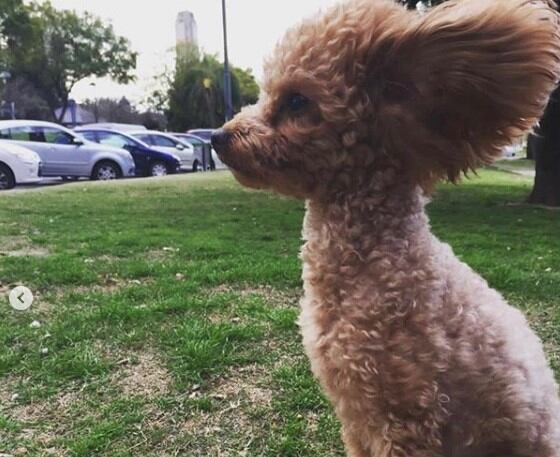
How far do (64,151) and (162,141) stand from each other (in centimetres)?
701

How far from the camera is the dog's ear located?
165 centimetres

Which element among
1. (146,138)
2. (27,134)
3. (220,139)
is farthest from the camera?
(146,138)

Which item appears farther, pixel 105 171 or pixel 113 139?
pixel 113 139

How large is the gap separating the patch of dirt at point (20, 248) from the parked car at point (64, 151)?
10.2 meters

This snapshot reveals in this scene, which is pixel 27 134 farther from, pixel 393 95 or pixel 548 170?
pixel 393 95

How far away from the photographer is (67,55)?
135 ft

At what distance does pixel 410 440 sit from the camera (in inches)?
69.7

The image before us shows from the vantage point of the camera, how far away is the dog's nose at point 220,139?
2.05 metres

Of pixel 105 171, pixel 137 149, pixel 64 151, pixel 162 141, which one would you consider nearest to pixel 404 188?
pixel 64 151

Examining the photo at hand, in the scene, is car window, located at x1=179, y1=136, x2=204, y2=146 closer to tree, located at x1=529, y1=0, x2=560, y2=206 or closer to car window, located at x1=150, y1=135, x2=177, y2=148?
car window, located at x1=150, y1=135, x2=177, y2=148

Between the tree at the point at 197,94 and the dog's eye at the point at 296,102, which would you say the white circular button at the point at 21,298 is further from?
the tree at the point at 197,94

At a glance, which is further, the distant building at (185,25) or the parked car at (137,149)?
the distant building at (185,25)

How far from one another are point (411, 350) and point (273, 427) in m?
1.50

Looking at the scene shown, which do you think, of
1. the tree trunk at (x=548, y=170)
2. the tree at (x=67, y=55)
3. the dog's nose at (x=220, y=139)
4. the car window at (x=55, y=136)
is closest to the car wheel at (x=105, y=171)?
the car window at (x=55, y=136)
